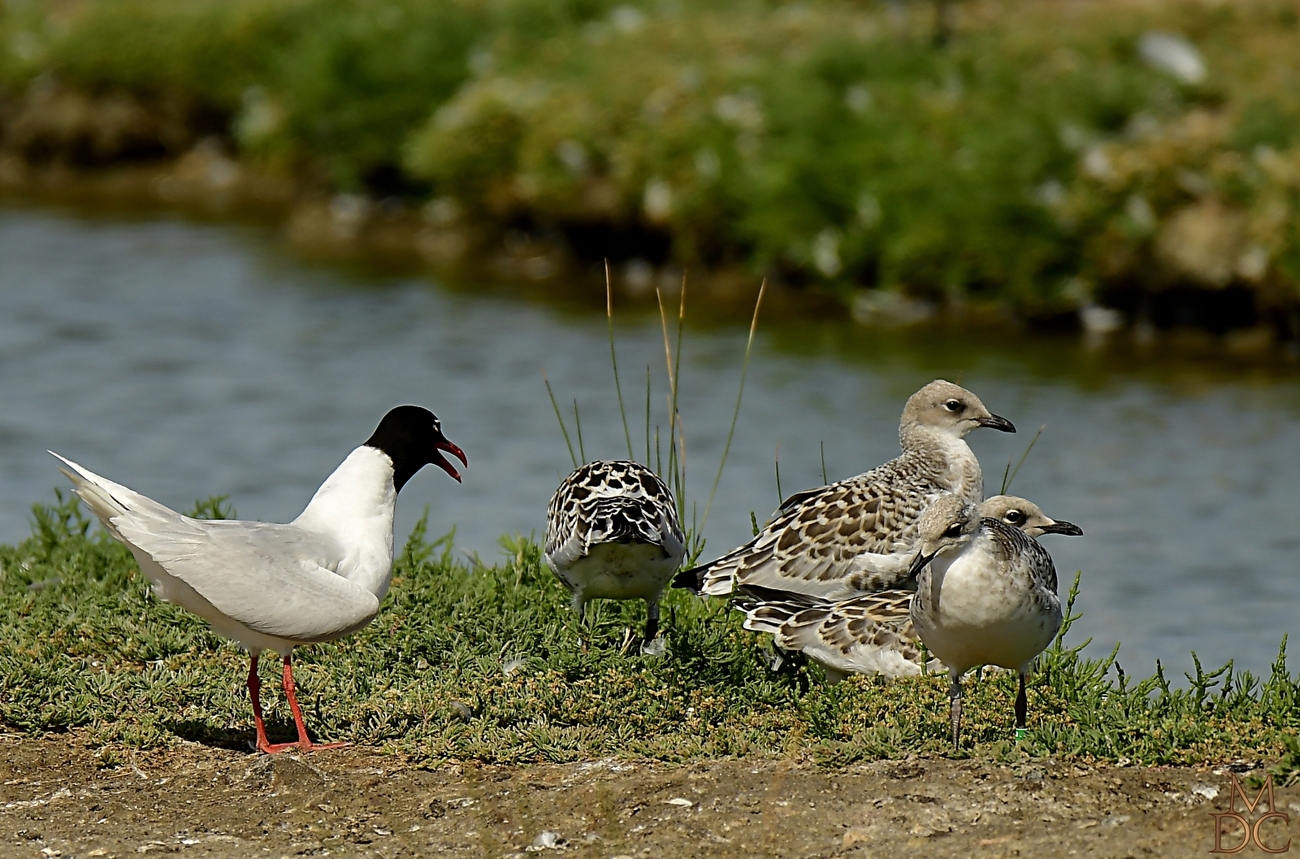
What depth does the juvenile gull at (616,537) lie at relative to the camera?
6477 millimetres

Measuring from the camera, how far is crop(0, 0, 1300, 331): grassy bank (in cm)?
1439

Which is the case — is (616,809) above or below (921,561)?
below

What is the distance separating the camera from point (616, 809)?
18.3 feet

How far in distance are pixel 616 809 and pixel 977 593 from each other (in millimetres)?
1299

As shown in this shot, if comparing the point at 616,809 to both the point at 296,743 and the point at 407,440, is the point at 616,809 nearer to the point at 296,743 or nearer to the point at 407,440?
the point at 296,743

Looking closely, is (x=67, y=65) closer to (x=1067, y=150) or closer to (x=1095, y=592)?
(x=1067, y=150)

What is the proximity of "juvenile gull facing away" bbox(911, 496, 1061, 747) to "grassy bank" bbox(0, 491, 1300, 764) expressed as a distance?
32cm

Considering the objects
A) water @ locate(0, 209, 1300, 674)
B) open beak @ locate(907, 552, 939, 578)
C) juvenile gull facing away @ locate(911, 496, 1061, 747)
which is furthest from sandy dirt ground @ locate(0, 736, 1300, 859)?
water @ locate(0, 209, 1300, 674)

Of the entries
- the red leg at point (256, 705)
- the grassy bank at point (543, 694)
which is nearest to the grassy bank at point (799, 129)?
the grassy bank at point (543, 694)

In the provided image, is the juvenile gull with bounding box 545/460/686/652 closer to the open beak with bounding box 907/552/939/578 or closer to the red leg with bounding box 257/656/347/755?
the open beak with bounding box 907/552/939/578

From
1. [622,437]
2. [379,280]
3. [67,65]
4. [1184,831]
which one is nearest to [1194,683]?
[1184,831]

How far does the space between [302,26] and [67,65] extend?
3.32 meters

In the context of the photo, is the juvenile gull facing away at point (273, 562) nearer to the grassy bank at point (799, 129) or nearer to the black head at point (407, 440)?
the black head at point (407, 440)

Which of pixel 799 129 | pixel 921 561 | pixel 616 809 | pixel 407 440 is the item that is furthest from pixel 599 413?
pixel 616 809
